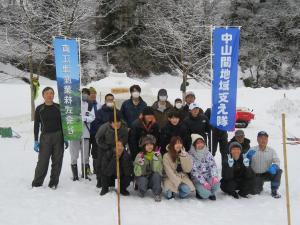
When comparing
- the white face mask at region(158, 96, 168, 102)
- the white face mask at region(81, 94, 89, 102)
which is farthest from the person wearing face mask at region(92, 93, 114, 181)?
the white face mask at region(158, 96, 168, 102)

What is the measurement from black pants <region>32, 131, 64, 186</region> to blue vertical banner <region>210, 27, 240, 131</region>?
273 cm

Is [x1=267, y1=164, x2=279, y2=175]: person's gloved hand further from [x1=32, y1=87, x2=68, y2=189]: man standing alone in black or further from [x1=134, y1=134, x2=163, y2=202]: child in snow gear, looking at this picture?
[x1=32, y1=87, x2=68, y2=189]: man standing alone in black

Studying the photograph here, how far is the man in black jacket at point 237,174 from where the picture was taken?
6.29 meters

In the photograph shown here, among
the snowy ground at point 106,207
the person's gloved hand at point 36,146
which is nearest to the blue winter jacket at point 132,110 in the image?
the snowy ground at point 106,207

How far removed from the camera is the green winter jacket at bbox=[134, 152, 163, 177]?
6102mm

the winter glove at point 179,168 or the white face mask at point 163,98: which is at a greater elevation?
the white face mask at point 163,98

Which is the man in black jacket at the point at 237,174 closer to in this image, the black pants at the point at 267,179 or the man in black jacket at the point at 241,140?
the black pants at the point at 267,179

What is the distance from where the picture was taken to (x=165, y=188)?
242 inches

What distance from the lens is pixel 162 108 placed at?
7203 mm

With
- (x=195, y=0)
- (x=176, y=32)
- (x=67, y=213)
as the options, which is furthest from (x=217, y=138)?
(x=195, y=0)

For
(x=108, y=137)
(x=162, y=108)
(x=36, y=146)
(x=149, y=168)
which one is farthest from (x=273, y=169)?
(x=36, y=146)

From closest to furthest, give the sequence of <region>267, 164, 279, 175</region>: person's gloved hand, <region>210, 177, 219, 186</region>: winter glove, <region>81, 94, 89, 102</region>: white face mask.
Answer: <region>210, 177, 219, 186</region>: winter glove
<region>267, 164, 279, 175</region>: person's gloved hand
<region>81, 94, 89, 102</region>: white face mask

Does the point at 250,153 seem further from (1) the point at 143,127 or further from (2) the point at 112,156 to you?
(2) the point at 112,156

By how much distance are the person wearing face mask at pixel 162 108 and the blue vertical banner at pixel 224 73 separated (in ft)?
2.75
